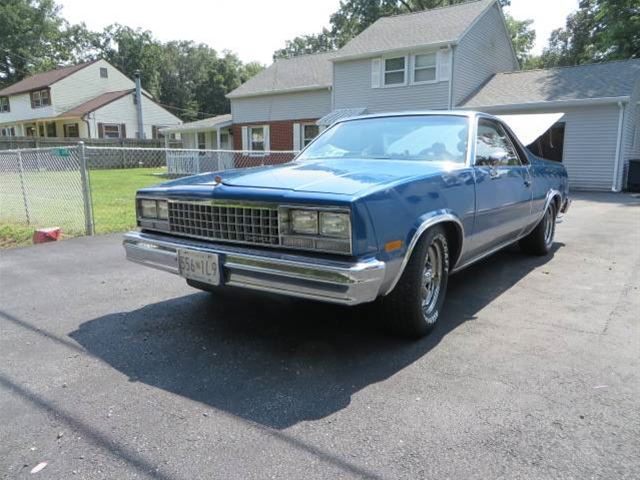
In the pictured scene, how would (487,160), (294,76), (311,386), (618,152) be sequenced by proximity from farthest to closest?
1. (294,76)
2. (618,152)
3. (487,160)
4. (311,386)

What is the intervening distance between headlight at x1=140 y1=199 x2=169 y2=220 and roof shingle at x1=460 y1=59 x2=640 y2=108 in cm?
1530

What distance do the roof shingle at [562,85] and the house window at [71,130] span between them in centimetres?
2876

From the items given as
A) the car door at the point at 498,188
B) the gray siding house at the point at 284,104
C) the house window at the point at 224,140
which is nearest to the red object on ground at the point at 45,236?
the car door at the point at 498,188

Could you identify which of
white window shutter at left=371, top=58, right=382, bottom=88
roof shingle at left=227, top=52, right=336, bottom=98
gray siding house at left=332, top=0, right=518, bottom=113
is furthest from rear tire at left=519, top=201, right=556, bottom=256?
roof shingle at left=227, top=52, right=336, bottom=98

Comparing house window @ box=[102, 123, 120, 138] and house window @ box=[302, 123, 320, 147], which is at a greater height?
house window @ box=[102, 123, 120, 138]

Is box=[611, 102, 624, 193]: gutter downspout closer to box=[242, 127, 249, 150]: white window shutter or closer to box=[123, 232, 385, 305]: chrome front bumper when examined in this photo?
box=[123, 232, 385, 305]: chrome front bumper

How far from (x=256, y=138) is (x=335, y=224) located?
2345 cm

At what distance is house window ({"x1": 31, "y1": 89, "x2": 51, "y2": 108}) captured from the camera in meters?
35.0

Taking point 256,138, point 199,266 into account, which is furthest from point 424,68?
point 199,266

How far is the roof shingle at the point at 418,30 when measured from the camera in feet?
60.7

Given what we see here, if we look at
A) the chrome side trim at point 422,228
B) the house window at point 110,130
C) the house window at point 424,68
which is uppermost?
the house window at point 424,68

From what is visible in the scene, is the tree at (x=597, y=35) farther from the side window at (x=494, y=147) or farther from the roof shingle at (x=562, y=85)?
the side window at (x=494, y=147)

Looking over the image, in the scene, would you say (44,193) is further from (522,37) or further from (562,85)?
(522,37)

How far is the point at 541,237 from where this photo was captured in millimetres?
6082
